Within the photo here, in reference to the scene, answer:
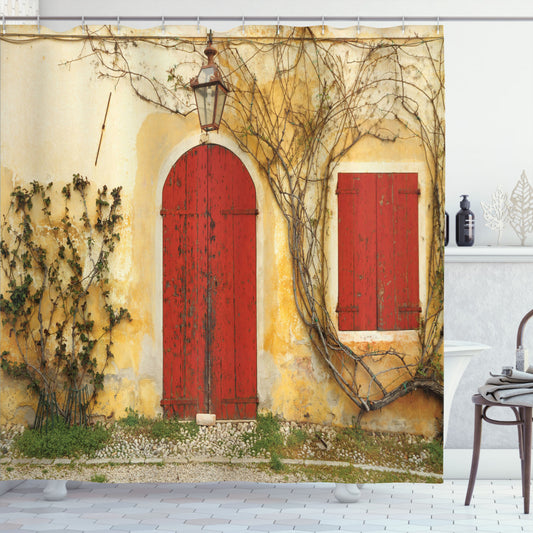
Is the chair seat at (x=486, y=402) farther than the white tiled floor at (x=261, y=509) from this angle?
Yes

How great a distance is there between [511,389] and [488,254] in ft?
3.35

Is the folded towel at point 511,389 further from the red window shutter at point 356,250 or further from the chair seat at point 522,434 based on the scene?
the red window shutter at point 356,250

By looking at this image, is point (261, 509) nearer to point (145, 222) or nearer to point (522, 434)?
point (522, 434)

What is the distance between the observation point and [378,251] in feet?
10.6

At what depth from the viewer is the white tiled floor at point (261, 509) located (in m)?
3.19

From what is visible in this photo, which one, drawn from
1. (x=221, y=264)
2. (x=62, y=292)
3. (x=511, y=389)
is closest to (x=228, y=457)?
(x=221, y=264)

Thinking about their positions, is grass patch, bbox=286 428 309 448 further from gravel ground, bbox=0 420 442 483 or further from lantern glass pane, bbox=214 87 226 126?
lantern glass pane, bbox=214 87 226 126

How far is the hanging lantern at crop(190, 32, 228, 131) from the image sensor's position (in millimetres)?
3156

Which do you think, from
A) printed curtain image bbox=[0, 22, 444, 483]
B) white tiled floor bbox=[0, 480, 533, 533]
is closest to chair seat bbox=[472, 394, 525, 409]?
printed curtain image bbox=[0, 22, 444, 483]

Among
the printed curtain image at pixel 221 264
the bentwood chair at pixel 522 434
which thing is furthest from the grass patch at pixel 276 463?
the bentwood chair at pixel 522 434

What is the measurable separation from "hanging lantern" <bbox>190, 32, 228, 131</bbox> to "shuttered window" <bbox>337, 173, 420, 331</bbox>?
0.61 metres

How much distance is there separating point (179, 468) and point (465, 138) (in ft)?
8.25

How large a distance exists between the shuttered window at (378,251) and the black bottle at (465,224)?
1.04 metres

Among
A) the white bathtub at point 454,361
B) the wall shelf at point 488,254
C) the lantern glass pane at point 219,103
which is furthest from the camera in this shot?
the wall shelf at point 488,254
